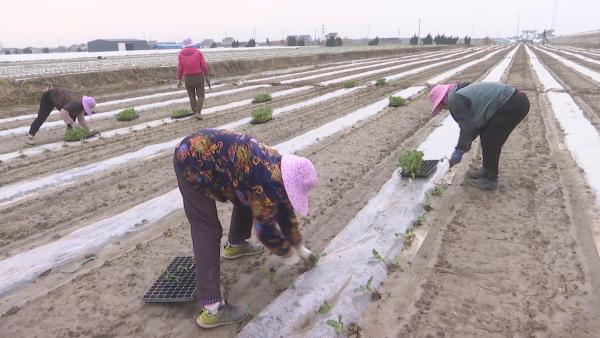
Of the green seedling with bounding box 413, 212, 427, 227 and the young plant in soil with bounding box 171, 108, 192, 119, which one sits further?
the young plant in soil with bounding box 171, 108, 192, 119

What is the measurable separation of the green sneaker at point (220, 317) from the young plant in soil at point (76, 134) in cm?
537

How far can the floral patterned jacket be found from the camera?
2186 mm

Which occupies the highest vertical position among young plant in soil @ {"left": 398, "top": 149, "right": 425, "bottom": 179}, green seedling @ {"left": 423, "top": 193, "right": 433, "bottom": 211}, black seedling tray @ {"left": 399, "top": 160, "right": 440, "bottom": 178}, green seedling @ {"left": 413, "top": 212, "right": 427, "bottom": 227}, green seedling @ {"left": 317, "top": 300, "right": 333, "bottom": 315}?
young plant in soil @ {"left": 398, "top": 149, "right": 425, "bottom": 179}

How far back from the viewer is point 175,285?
2.85 metres

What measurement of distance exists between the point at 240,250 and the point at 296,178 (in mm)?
1339

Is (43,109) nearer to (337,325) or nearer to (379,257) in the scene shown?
(379,257)

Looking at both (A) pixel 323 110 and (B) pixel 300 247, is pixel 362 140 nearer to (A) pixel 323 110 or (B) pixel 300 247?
(A) pixel 323 110

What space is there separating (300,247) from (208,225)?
2.21 ft

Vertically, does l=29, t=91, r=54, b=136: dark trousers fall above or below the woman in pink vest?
below

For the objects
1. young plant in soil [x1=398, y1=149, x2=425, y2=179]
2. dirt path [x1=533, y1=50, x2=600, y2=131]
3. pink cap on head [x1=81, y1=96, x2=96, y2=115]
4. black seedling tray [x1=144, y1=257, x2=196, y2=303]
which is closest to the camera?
black seedling tray [x1=144, y1=257, x2=196, y2=303]

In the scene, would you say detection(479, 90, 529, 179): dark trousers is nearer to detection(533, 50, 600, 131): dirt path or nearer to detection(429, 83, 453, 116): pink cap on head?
detection(429, 83, 453, 116): pink cap on head

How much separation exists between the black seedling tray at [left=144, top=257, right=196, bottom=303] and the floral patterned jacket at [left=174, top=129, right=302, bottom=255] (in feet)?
2.85

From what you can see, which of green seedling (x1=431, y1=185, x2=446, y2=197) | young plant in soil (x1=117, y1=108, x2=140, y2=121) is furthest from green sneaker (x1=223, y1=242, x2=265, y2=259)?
young plant in soil (x1=117, y1=108, x2=140, y2=121)

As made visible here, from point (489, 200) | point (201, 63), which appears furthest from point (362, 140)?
point (201, 63)
